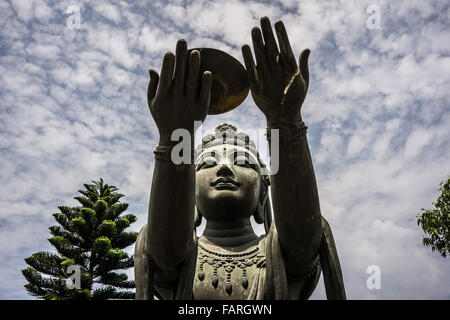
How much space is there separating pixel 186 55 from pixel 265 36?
27.7 inches

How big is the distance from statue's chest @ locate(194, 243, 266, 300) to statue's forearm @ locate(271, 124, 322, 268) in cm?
56

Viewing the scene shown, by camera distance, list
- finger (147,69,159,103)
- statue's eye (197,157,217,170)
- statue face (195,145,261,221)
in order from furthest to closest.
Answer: statue's eye (197,157,217,170)
statue face (195,145,261,221)
finger (147,69,159,103)

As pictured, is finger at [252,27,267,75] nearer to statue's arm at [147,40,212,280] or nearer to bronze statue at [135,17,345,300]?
bronze statue at [135,17,345,300]

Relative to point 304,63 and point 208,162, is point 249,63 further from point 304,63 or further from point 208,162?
point 208,162

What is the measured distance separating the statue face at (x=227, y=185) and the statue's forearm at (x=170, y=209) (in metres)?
0.66

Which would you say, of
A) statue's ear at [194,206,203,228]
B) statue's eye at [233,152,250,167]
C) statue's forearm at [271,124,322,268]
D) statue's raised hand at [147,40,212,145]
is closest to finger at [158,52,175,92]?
statue's raised hand at [147,40,212,145]

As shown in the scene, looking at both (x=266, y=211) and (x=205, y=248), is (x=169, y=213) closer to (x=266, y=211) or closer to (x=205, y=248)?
(x=205, y=248)

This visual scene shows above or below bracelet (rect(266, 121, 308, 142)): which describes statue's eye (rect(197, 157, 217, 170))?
above

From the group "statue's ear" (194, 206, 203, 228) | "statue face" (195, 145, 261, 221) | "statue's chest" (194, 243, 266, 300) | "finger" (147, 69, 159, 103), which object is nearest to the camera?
"finger" (147, 69, 159, 103)

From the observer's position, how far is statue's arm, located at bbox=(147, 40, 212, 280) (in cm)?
363

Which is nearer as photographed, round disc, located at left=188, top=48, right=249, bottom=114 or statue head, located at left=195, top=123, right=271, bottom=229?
round disc, located at left=188, top=48, right=249, bottom=114

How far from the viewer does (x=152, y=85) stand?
12.4 ft
